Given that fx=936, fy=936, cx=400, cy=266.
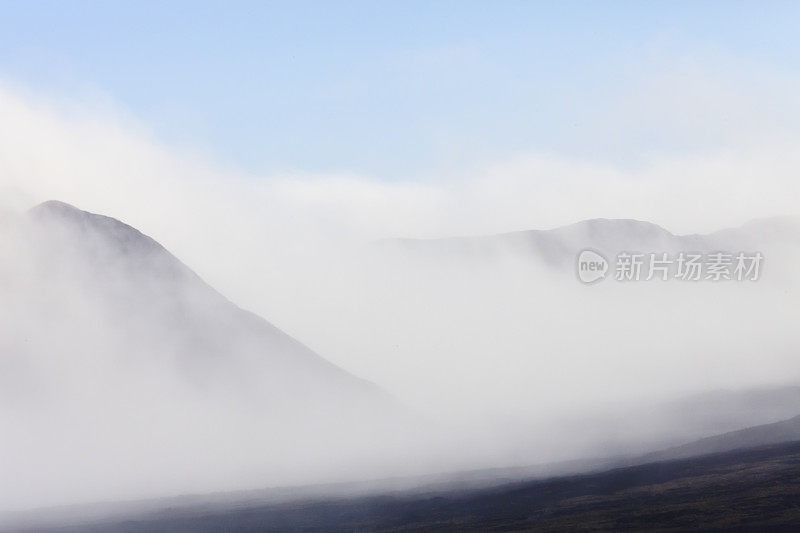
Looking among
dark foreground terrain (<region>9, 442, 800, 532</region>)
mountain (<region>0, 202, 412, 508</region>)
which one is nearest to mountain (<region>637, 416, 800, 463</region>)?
dark foreground terrain (<region>9, 442, 800, 532</region>)

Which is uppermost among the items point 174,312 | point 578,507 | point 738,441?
point 174,312

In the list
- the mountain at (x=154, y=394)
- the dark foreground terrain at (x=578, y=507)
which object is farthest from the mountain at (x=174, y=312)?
the dark foreground terrain at (x=578, y=507)

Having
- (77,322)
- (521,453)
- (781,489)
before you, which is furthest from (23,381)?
(781,489)

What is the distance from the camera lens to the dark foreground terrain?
57.0 m

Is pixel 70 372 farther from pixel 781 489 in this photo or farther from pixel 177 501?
pixel 781 489

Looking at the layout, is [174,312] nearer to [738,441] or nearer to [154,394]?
[154,394]

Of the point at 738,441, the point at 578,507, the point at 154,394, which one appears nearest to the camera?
the point at 578,507

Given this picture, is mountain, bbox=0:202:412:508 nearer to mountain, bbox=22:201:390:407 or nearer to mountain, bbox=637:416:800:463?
mountain, bbox=22:201:390:407

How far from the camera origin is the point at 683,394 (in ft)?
319

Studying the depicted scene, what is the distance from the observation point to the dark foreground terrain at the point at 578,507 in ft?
187

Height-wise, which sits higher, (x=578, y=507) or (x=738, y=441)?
(x=738, y=441)

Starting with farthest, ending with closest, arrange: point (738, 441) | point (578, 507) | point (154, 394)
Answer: point (154, 394) → point (738, 441) → point (578, 507)

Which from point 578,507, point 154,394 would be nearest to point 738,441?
point 578,507

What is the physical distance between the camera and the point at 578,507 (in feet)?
200
